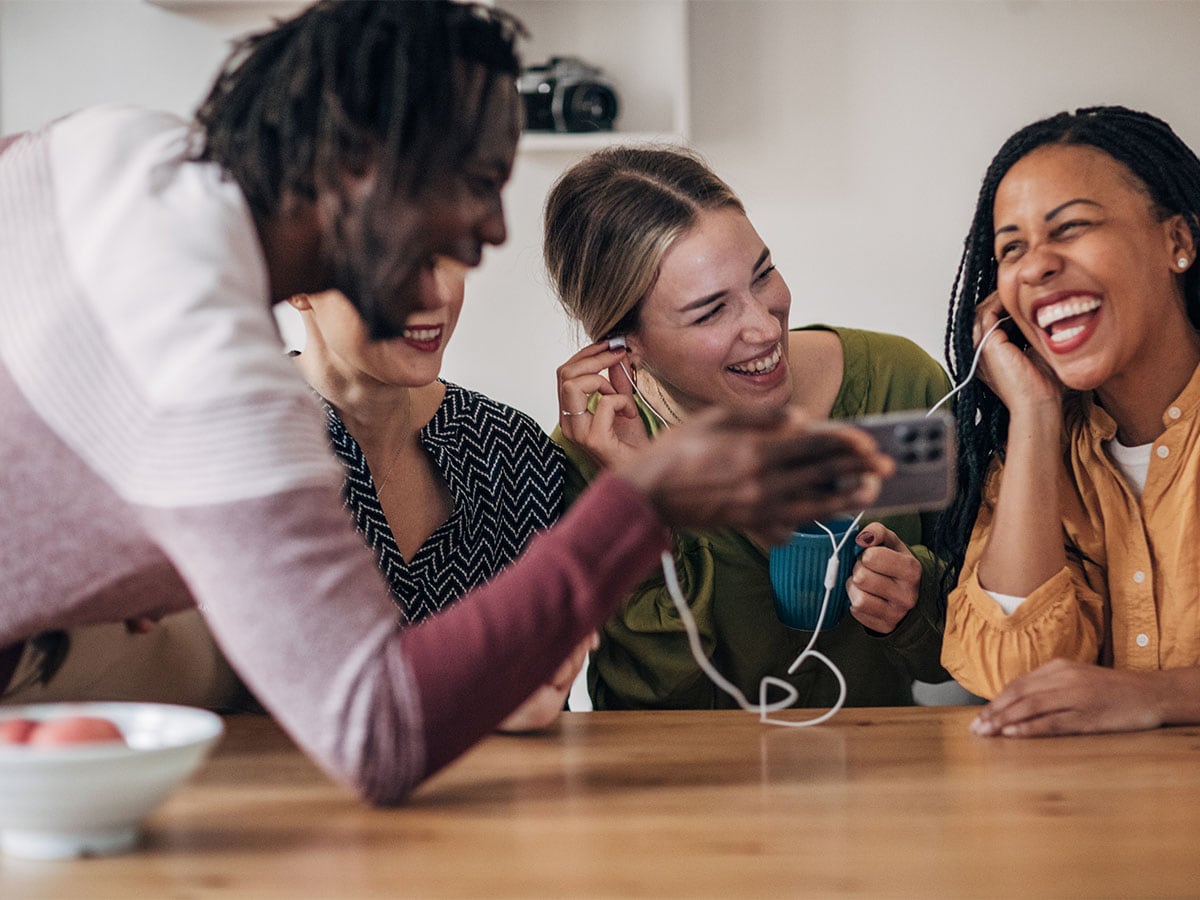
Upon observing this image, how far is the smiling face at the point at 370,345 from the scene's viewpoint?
1.64 metres

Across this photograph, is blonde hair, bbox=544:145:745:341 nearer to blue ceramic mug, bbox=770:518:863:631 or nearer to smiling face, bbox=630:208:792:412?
smiling face, bbox=630:208:792:412

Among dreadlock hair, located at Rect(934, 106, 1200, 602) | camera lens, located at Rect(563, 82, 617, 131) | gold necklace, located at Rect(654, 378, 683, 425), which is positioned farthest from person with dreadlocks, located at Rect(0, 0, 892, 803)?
camera lens, located at Rect(563, 82, 617, 131)

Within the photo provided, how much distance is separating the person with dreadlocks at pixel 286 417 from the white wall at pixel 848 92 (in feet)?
6.10

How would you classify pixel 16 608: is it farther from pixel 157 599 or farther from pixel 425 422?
pixel 425 422

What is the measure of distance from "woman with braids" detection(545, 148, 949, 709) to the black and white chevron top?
75 millimetres

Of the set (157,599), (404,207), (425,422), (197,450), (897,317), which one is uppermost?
(404,207)

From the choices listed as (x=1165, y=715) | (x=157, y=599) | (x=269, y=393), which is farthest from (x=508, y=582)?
(x=1165, y=715)

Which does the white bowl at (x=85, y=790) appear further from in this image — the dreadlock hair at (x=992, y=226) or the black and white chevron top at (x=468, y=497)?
the dreadlock hair at (x=992, y=226)

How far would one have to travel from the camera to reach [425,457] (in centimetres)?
179

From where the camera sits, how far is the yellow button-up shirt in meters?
1.48

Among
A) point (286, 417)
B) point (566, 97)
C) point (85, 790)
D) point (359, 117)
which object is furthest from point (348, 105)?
point (566, 97)

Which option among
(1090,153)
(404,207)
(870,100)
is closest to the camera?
(404,207)

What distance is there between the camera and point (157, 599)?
1.07 metres

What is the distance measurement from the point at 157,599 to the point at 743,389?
3.22 ft
